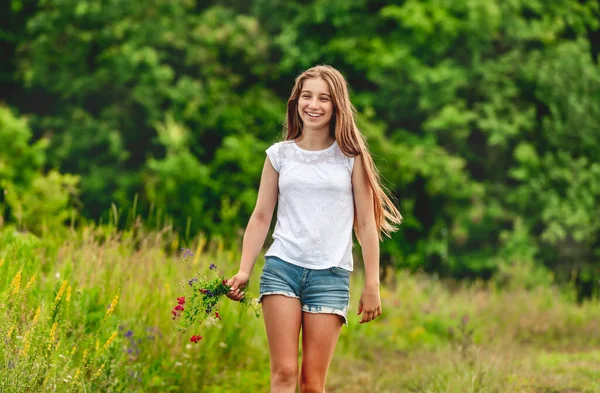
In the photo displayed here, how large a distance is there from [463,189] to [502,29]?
371 cm

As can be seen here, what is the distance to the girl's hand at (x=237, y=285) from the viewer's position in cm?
374

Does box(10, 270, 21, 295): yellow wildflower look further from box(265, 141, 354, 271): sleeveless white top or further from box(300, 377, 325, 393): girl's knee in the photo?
box(300, 377, 325, 393): girl's knee

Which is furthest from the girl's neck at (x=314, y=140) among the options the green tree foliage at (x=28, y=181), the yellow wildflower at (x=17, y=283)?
the green tree foliage at (x=28, y=181)

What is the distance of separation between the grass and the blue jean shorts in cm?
75

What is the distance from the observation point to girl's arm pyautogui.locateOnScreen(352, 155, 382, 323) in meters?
3.82

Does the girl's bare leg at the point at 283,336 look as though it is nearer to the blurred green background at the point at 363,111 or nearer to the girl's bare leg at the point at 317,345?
the girl's bare leg at the point at 317,345

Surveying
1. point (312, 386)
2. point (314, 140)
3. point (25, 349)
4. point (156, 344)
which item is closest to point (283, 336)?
point (312, 386)

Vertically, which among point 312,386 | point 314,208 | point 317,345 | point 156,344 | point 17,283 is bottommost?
point 156,344

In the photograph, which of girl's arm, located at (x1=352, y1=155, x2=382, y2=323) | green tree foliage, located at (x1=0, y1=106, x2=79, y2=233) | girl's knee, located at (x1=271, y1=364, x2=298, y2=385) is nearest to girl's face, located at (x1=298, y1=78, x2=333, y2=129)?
girl's arm, located at (x1=352, y1=155, x2=382, y2=323)

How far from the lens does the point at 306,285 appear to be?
3.71 metres

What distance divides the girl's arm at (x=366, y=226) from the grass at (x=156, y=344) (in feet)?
3.90

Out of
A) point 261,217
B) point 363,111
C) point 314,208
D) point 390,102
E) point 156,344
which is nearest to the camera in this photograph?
point 314,208

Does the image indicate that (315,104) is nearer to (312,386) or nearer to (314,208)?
(314,208)

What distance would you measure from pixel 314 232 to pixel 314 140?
1.54 ft
